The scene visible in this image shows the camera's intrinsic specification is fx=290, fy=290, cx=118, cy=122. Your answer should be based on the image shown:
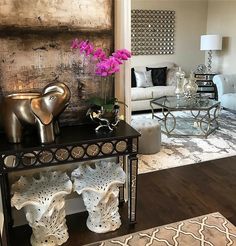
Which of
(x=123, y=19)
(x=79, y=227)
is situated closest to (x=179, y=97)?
(x=123, y=19)

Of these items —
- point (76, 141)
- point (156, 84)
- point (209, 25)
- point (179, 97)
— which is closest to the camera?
point (76, 141)

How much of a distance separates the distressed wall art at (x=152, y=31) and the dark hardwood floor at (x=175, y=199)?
3.85 metres

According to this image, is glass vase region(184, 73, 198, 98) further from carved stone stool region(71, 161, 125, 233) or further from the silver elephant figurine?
the silver elephant figurine

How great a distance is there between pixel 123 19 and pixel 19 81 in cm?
90

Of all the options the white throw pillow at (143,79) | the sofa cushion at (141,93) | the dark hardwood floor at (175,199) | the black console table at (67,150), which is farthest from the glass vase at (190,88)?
the black console table at (67,150)

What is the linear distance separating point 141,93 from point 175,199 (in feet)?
10.6

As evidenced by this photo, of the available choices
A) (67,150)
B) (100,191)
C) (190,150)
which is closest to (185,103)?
(190,150)

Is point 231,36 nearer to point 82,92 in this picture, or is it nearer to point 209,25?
point 209,25

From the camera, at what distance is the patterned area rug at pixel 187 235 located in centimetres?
206

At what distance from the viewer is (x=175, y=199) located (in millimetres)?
2680

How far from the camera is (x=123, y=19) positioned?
2195 mm

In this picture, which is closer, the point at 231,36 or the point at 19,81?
the point at 19,81

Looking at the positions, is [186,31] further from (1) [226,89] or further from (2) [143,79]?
(1) [226,89]

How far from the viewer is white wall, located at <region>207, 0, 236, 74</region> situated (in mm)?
6457
